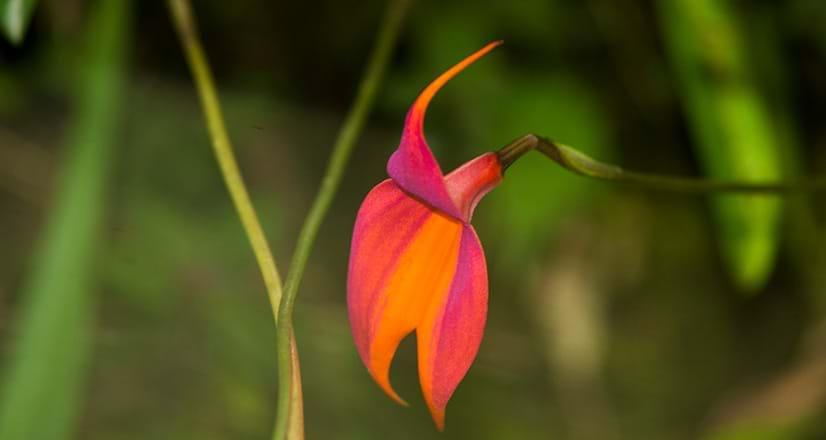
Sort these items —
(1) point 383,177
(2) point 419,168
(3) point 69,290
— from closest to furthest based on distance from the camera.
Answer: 1. (2) point 419,168
2. (3) point 69,290
3. (1) point 383,177

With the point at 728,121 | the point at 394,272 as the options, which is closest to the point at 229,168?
the point at 394,272

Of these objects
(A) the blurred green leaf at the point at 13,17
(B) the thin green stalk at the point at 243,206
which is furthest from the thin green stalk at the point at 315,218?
(A) the blurred green leaf at the point at 13,17

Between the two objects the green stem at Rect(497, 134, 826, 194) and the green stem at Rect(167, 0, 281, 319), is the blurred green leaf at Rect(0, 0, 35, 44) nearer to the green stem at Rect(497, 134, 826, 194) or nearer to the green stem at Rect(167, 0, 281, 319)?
the green stem at Rect(167, 0, 281, 319)

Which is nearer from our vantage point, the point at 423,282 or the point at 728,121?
the point at 423,282

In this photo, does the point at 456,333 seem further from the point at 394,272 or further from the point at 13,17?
the point at 13,17

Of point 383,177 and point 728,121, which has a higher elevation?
point 728,121

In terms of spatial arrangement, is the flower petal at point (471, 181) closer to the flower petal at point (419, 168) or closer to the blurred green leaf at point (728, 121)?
the flower petal at point (419, 168)

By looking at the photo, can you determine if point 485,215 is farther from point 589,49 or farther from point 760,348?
point 760,348
